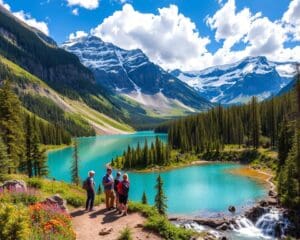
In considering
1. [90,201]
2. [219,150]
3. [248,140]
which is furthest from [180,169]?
[90,201]

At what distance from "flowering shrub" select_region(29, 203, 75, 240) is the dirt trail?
1.61 meters

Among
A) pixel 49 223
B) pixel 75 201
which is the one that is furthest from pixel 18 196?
pixel 49 223

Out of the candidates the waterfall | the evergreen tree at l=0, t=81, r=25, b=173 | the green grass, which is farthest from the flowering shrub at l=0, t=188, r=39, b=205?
the evergreen tree at l=0, t=81, r=25, b=173

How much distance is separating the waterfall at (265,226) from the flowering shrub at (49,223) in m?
31.6

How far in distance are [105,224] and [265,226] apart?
3151 cm

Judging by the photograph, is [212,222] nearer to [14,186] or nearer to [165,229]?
[165,229]

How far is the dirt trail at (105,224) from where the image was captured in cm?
2150

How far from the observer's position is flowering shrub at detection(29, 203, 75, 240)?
17142 mm

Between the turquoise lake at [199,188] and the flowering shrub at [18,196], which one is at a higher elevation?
the flowering shrub at [18,196]

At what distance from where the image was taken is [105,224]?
23391 mm

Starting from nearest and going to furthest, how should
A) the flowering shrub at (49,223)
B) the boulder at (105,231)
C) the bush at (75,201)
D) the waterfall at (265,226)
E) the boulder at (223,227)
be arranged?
the flowering shrub at (49,223) → the boulder at (105,231) → the bush at (75,201) → the waterfall at (265,226) → the boulder at (223,227)

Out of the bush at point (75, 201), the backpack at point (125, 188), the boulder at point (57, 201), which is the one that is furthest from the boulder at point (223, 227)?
the boulder at point (57, 201)

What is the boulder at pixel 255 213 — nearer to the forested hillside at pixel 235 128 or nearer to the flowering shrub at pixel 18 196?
the flowering shrub at pixel 18 196

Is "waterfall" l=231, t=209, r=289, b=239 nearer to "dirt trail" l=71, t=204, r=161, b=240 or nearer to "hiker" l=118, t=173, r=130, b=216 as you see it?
"hiker" l=118, t=173, r=130, b=216
